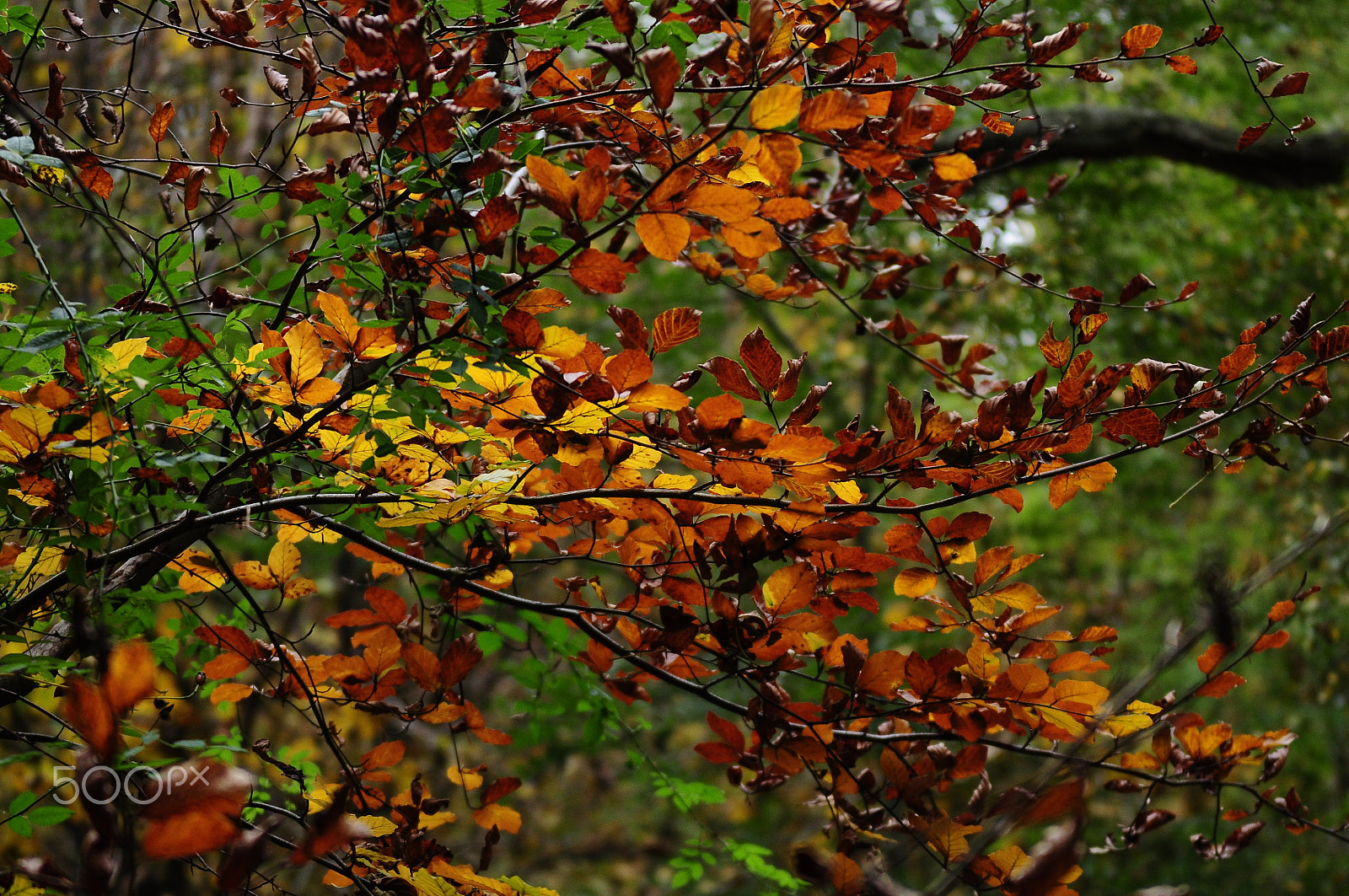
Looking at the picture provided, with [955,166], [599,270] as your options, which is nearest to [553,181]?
[599,270]

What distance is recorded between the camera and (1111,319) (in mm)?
3629

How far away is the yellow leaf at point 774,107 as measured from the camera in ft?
2.65

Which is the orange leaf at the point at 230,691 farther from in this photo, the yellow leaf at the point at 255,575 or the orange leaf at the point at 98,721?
the orange leaf at the point at 98,721

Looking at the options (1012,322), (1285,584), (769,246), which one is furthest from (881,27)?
(1285,584)

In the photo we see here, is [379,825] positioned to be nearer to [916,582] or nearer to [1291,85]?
[916,582]

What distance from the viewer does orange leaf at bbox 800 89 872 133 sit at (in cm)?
85

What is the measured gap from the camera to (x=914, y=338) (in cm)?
161

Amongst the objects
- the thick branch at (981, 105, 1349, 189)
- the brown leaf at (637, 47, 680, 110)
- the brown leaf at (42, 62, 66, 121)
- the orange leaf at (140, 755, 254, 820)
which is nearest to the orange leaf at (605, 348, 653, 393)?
the brown leaf at (637, 47, 680, 110)

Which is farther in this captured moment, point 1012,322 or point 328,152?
point 328,152

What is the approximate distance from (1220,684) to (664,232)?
37.6 inches

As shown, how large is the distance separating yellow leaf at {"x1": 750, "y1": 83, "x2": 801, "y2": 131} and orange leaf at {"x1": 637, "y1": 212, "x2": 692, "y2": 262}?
12 cm

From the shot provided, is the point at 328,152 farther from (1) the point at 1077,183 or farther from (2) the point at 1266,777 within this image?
(2) the point at 1266,777

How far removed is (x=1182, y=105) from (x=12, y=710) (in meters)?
6.00

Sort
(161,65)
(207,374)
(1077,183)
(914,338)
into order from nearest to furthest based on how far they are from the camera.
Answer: (207,374)
(914,338)
(1077,183)
(161,65)
